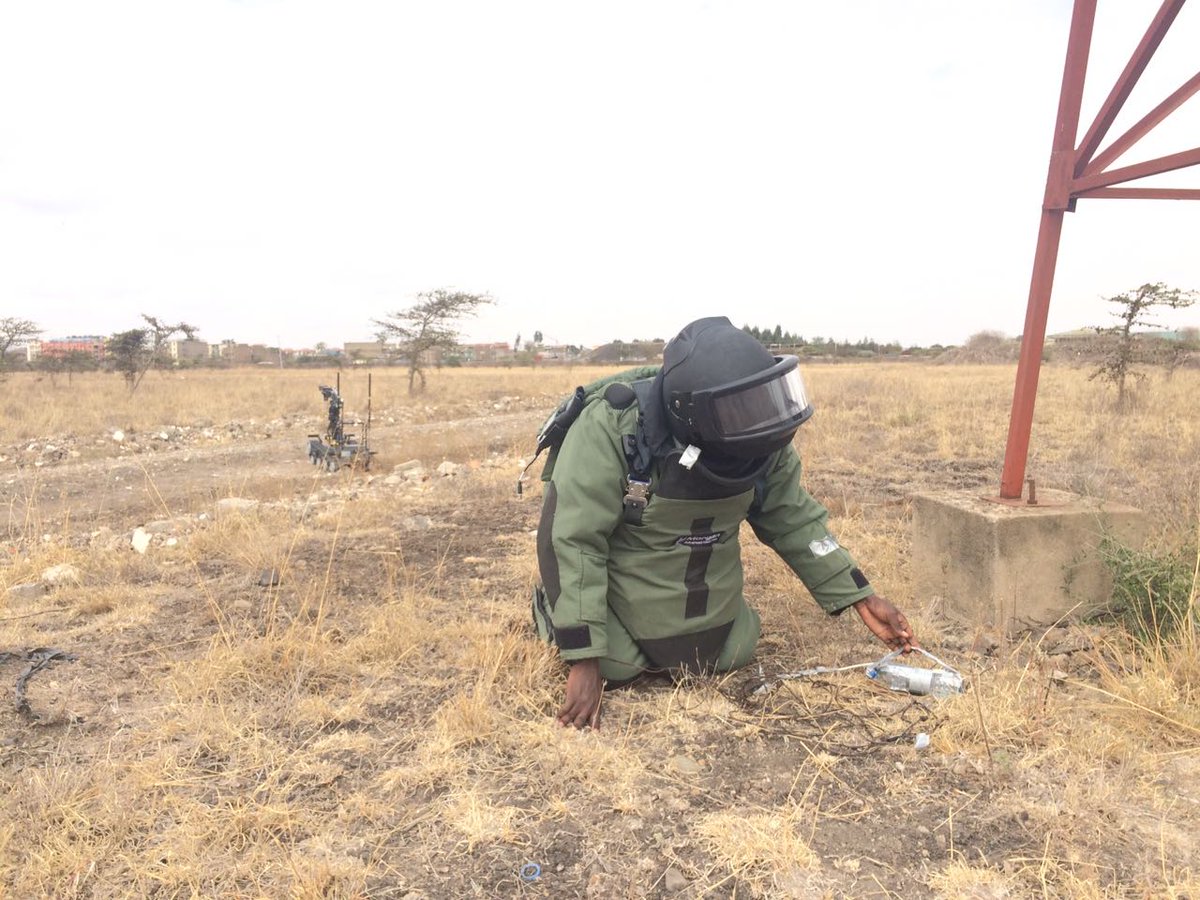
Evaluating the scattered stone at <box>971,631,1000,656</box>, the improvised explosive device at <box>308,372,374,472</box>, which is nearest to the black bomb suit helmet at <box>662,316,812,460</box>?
the scattered stone at <box>971,631,1000,656</box>

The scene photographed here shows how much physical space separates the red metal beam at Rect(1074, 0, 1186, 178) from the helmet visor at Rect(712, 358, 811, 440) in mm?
1917

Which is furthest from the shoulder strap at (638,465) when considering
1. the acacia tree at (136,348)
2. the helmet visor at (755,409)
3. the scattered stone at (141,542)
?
the acacia tree at (136,348)

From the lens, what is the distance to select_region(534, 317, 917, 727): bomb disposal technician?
2088 millimetres

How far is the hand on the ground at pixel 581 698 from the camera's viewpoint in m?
2.30

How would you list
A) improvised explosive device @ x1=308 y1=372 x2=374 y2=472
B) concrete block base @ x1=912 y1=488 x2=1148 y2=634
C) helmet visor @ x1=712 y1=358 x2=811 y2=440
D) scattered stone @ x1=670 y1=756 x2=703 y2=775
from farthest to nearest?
improvised explosive device @ x1=308 y1=372 x2=374 y2=472
concrete block base @ x1=912 y1=488 x2=1148 y2=634
scattered stone @ x1=670 y1=756 x2=703 y2=775
helmet visor @ x1=712 y1=358 x2=811 y2=440

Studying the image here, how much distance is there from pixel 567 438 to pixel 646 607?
24.1 inches

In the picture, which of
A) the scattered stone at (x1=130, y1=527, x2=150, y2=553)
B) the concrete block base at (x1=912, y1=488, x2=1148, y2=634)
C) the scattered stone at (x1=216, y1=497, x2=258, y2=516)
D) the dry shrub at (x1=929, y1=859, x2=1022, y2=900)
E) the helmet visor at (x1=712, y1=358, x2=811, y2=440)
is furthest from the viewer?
the scattered stone at (x1=216, y1=497, x2=258, y2=516)

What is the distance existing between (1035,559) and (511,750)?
2204 millimetres

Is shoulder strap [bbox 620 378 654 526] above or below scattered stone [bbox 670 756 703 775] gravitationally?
above

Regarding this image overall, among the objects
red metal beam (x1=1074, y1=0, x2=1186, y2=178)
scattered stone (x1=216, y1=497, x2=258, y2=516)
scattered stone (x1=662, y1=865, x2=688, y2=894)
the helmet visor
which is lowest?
scattered stone (x1=662, y1=865, x2=688, y2=894)

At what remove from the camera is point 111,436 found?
1198 centimetres

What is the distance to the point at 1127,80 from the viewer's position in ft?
9.32

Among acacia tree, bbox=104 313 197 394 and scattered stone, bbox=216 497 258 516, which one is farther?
acacia tree, bbox=104 313 197 394

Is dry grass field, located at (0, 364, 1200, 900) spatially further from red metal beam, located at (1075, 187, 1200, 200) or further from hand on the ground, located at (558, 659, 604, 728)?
red metal beam, located at (1075, 187, 1200, 200)
